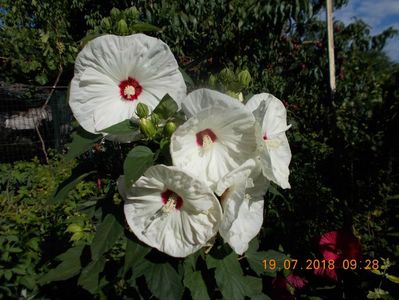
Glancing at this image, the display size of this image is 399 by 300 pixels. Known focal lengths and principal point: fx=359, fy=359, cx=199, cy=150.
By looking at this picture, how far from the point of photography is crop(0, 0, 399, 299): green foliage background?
108cm

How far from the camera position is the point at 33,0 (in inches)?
204

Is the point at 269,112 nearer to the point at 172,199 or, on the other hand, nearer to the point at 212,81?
the point at 212,81

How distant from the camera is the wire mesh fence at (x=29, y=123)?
239 inches

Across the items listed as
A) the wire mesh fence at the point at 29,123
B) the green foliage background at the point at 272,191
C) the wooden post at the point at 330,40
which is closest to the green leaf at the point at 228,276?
the green foliage background at the point at 272,191

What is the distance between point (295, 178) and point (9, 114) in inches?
229

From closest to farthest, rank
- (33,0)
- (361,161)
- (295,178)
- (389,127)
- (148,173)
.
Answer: (148,173) < (389,127) < (361,161) < (295,178) < (33,0)

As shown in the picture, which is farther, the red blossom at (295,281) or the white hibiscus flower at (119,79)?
the red blossom at (295,281)

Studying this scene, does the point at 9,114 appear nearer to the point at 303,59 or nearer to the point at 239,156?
the point at 303,59

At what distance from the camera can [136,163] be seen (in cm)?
82

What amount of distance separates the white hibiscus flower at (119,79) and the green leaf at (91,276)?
1.79 feet

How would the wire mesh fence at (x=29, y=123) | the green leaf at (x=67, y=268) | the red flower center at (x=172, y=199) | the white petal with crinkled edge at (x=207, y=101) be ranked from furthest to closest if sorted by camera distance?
the wire mesh fence at (x=29, y=123) → the green leaf at (x=67, y=268) → the red flower center at (x=172, y=199) → the white petal with crinkled edge at (x=207, y=101)

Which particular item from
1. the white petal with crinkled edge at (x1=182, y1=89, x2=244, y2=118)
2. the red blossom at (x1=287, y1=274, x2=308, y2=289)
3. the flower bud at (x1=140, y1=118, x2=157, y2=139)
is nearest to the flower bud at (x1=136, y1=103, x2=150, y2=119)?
the flower bud at (x1=140, y1=118, x2=157, y2=139)

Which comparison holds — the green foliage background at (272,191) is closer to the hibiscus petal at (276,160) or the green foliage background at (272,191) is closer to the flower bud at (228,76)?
the flower bud at (228,76)

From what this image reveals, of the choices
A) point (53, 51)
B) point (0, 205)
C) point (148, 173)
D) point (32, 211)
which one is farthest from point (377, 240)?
point (53, 51)
